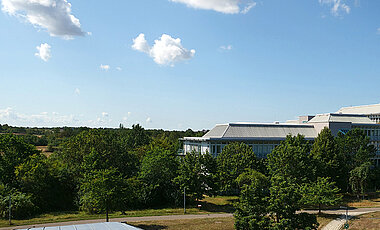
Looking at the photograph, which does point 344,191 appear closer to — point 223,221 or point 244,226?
point 223,221

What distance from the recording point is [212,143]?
63375mm

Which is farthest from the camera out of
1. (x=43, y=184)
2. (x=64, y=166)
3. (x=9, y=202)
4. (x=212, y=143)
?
(x=212, y=143)

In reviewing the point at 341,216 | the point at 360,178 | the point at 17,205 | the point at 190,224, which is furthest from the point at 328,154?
the point at 17,205

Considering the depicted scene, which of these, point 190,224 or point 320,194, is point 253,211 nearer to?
point 190,224

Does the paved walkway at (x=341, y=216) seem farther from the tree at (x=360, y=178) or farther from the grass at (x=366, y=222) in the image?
the tree at (x=360, y=178)

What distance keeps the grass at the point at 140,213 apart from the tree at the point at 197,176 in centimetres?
222

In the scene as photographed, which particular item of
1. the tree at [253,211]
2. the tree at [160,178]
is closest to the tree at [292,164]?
the tree at [160,178]

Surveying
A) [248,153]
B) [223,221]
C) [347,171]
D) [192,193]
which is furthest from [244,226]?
[347,171]

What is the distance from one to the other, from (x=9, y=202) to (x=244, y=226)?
28557mm

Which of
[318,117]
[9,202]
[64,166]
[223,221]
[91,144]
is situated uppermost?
[318,117]

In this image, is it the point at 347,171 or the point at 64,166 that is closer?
the point at 64,166

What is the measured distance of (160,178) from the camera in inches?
1982

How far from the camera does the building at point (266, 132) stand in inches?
2520

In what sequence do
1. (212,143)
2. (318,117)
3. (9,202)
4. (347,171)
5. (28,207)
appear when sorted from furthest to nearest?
(318,117)
(212,143)
(347,171)
(28,207)
(9,202)
